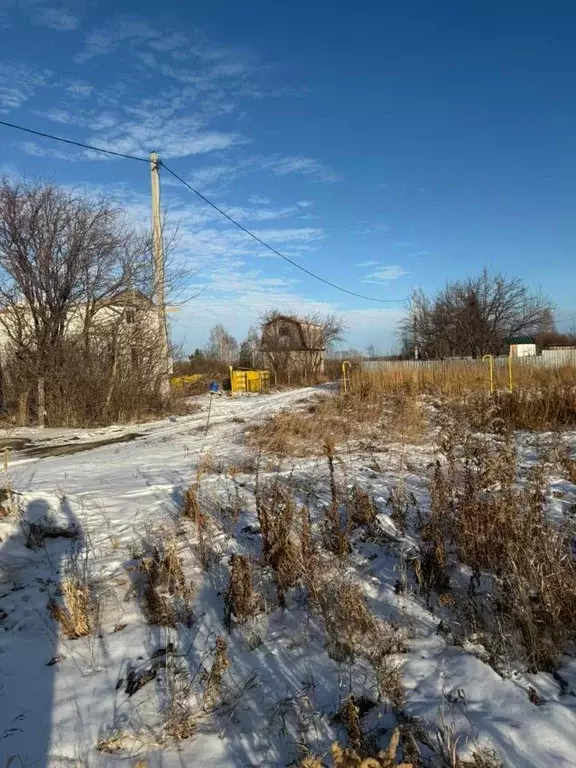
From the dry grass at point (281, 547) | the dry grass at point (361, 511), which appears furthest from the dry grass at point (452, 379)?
the dry grass at point (281, 547)

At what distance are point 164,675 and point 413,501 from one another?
2575 millimetres

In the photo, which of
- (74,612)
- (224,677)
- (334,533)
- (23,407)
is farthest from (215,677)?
(23,407)

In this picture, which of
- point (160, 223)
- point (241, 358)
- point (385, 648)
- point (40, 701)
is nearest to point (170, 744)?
point (40, 701)

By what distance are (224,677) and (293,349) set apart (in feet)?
109

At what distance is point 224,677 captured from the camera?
257 cm

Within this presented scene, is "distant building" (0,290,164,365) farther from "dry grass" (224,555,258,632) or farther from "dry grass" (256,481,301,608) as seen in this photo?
"dry grass" (224,555,258,632)

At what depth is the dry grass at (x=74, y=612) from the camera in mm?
2977

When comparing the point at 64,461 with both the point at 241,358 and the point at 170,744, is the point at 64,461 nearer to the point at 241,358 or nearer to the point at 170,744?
the point at 170,744

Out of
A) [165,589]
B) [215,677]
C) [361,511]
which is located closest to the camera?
[215,677]

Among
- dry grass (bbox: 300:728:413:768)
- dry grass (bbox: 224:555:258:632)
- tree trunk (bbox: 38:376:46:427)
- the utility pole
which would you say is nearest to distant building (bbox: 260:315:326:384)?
the utility pole

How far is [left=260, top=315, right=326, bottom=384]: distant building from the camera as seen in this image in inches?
1336

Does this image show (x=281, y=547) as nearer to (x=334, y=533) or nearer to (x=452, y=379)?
(x=334, y=533)

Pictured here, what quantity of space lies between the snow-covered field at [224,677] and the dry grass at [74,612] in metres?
0.06

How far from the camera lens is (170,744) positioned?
2.17 meters
